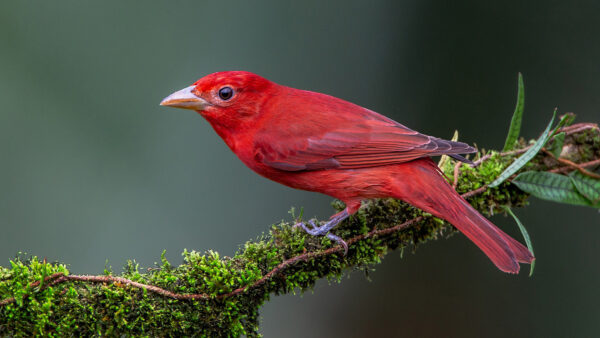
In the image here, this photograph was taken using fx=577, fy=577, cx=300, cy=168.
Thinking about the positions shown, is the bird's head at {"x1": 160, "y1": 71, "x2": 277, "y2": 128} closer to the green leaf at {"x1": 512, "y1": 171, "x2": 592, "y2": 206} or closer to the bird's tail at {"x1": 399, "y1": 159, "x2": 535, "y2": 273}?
the bird's tail at {"x1": 399, "y1": 159, "x2": 535, "y2": 273}

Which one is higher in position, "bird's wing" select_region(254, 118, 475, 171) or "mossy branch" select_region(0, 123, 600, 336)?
"bird's wing" select_region(254, 118, 475, 171)

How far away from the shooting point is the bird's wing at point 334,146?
289cm

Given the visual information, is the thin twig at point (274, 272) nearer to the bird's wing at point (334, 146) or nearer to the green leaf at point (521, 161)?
the green leaf at point (521, 161)

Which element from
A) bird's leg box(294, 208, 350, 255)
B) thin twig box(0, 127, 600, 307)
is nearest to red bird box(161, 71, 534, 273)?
bird's leg box(294, 208, 350, 255)

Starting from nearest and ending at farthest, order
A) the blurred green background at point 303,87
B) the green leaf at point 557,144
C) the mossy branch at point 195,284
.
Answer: the mossy branch at point 195,284, the green leaf at point 557,144, the blurred green background at point 303,87

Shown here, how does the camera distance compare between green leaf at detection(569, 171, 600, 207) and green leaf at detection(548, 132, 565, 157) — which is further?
green leaf at detection(548, 132, 565, 157)

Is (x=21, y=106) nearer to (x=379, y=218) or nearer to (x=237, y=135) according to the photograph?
(x=237, y=135)

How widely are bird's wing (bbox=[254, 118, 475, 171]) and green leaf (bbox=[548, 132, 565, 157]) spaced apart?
0.81 meters

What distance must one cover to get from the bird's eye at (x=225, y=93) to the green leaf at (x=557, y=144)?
1766mm

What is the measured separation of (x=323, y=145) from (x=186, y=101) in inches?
28.3

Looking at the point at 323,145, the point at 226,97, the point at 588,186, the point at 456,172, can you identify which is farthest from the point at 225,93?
the point at 588,186

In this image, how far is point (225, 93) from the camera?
296cm

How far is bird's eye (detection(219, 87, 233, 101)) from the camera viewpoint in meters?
2.95

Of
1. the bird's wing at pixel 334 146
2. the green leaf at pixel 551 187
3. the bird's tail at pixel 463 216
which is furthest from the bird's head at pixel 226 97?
the green leaf at pixel 551 187
